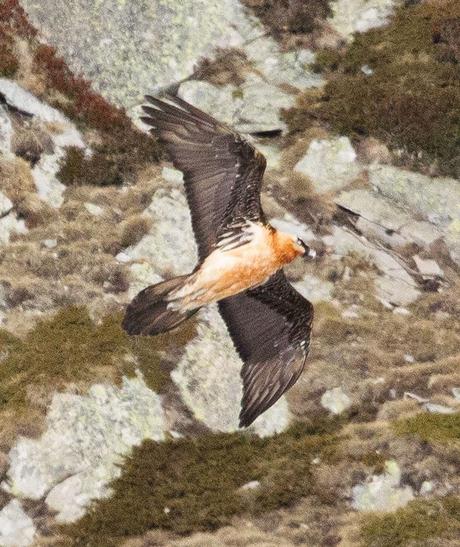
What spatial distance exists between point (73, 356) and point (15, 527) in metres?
2.07

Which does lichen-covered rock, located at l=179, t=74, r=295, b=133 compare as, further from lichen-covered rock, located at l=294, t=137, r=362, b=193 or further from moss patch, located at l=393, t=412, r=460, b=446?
moss patch, located at l=393, t=412, r=460, b=446

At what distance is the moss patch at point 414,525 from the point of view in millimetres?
10094

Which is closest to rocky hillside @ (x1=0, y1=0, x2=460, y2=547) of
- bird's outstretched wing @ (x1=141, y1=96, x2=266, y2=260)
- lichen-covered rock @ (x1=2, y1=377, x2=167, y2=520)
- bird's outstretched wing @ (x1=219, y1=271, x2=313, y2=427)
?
lichen-covered rock @ (x1=2, y1=377, x2=167, y2=520)

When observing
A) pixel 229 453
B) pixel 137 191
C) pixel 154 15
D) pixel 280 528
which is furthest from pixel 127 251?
pixel 154 15

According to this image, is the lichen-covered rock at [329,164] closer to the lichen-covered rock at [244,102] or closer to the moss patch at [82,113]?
the lichen-covered rock at [244,102]

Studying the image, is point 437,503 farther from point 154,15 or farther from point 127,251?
point 154,15

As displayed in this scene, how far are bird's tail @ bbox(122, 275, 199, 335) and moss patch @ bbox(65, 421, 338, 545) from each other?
323 cm

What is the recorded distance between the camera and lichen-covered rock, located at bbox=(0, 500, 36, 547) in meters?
9.88

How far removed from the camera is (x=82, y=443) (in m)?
10.7

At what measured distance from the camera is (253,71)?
57.3ft

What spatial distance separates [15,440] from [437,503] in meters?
4.42

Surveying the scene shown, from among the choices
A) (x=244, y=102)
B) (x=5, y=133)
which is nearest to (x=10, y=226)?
(x=5, y=133)

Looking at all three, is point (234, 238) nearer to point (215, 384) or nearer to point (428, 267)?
point (215, 384)

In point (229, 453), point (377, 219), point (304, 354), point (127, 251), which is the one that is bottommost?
point (377, 219)
